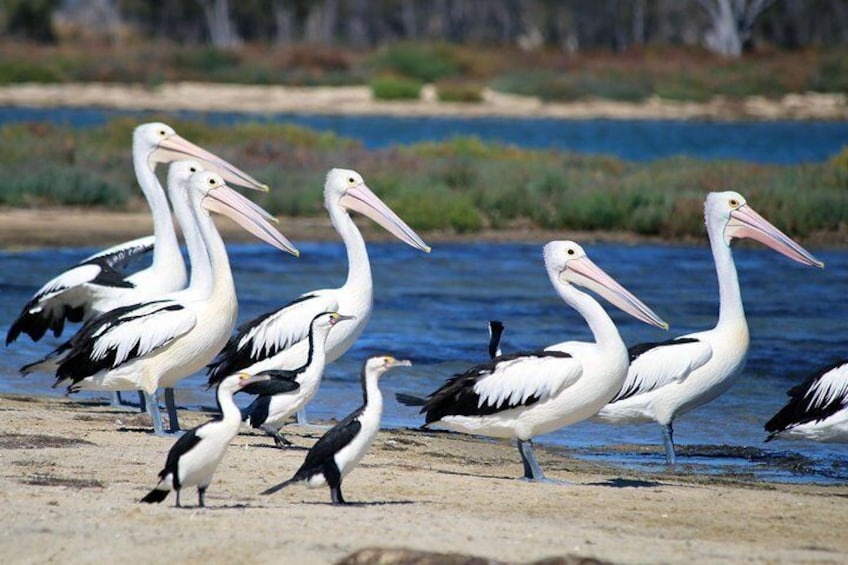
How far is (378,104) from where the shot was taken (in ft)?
171

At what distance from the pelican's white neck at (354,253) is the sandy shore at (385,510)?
103 cm

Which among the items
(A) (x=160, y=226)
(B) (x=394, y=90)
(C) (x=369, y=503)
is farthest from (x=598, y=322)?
(B) (x=394, y=90)

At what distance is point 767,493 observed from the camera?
7078 millimetres

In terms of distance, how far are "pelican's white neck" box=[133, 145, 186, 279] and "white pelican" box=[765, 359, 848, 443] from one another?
3908 millimetres

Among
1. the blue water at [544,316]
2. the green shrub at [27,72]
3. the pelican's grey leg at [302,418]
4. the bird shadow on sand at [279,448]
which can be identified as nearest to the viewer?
the bird shadow on sand at [279,448]

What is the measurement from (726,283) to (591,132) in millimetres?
35771

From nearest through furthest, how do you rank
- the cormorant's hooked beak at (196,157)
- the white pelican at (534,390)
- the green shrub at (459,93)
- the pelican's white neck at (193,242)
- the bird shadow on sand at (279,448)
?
1. the white pelican at (534,390)
2. the bird shadow on sand at (279,448)
3. the pelican's white neck at (193,242)
4. the cormorant's hooked beak at (196,157)
5. the green shrub at (459,93)

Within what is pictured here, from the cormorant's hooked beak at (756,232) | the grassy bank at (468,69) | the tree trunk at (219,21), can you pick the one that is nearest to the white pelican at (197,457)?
the cormorant's hooked beak at (756,232)

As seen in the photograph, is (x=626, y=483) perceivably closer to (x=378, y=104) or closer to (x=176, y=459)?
(x=176, y=459)

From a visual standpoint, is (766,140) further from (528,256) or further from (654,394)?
(654,394)

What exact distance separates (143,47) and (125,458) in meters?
58.2

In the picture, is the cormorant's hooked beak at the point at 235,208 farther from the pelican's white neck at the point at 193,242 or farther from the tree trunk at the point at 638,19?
the tree trunk at the point at 638,19

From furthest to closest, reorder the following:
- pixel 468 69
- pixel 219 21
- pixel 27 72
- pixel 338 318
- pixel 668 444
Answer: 1. pixel 219 21
2. pixel 468 69
3. pixel 27 72
4. pixel 668 444
5. pixel 338 318

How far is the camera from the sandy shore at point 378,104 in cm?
5025
